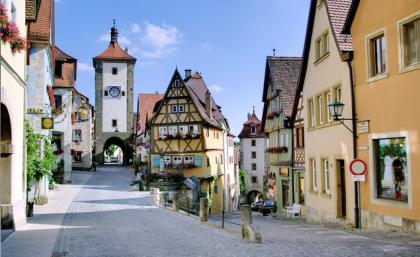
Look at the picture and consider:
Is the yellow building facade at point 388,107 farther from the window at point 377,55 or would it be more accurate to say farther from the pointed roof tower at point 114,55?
the pointed roof tower at point 114,55

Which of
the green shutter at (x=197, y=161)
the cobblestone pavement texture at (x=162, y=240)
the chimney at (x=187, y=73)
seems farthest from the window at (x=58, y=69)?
the chimney at (x=187, y=73)

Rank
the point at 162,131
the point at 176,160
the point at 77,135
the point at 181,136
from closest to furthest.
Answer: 1. the point at 181,136
2. the point at 176,160
3. the point at 162,131
4. the point at 77,135

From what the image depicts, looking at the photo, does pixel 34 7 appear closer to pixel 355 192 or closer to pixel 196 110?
pixel 355 192

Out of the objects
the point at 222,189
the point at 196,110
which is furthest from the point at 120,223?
the point at 222,189

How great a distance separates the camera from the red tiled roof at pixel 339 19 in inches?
648

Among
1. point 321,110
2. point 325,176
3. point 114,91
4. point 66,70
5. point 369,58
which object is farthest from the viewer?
point 114,91

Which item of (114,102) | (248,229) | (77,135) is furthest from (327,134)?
(114,102)

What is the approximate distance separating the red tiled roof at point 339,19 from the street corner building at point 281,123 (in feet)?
30.6

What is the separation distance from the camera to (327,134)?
18922mm

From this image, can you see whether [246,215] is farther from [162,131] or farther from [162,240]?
[162,131]

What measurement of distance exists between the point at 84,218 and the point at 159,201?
7836mm

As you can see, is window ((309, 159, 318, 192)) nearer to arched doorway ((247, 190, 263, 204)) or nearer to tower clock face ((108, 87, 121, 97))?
tower clock face ((108, 87, 121, 97))

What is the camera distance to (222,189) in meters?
47.1

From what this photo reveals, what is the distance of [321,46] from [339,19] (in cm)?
198
